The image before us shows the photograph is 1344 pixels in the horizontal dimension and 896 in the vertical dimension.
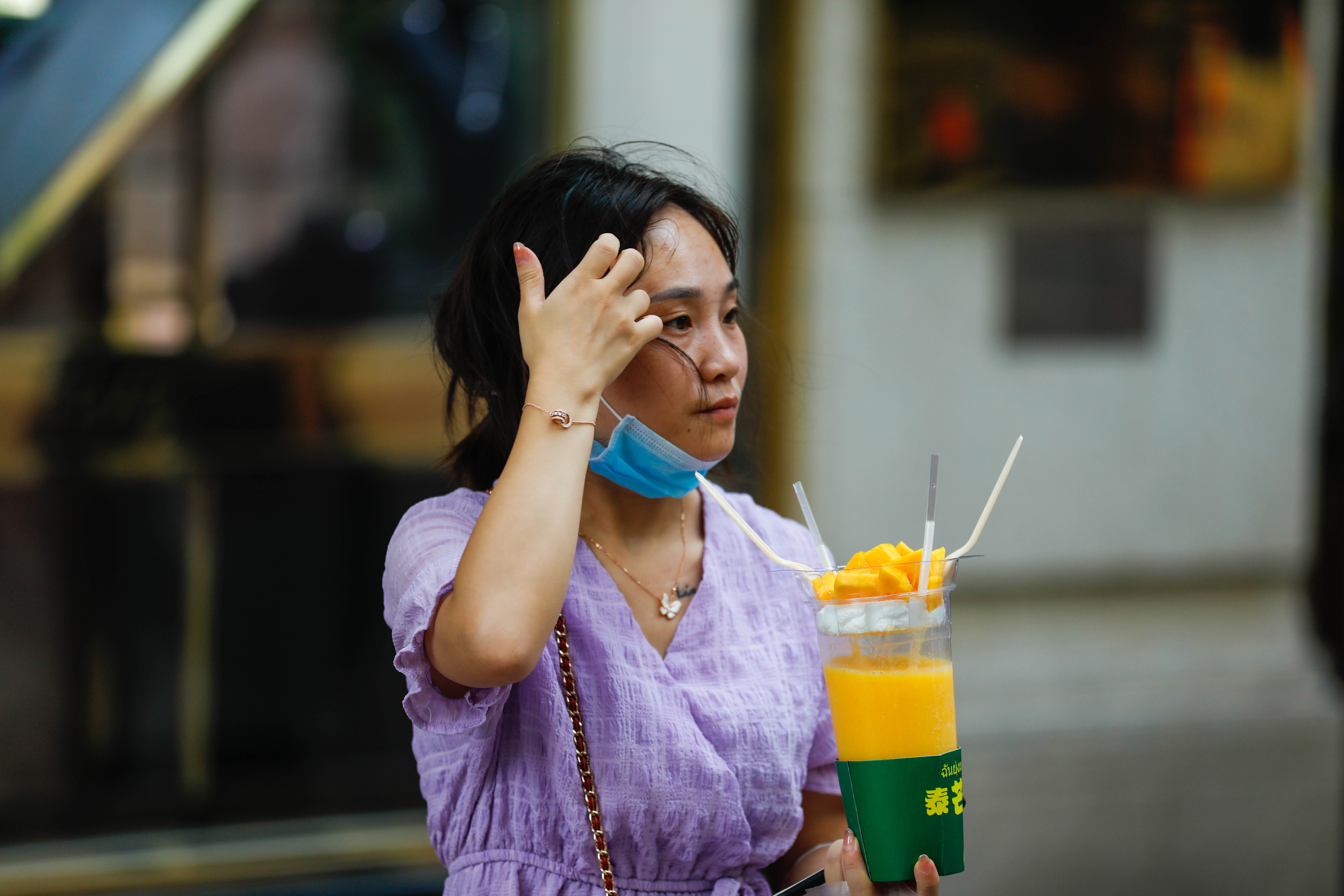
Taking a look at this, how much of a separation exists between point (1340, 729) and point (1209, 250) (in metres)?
1.95

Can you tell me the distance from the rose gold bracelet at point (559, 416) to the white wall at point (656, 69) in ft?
9.51

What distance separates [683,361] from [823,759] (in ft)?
2.39

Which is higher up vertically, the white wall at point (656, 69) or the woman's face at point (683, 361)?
the white wall at point (656, 69)

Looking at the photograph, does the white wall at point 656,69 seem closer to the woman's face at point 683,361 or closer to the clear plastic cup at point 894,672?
the woman's face at point 683,361

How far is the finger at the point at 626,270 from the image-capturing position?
5.22 ft

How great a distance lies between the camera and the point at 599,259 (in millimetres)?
1592

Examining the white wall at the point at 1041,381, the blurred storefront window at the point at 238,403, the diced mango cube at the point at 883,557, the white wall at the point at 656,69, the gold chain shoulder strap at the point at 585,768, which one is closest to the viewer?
the diced mango cube at the point at 883,557

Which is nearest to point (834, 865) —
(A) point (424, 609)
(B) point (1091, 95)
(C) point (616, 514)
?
(C) point (616, 514)

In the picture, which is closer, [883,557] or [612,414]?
[883,557]

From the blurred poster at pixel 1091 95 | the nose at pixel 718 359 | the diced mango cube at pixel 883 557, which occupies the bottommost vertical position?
the diced mango cube at pixel 883 557

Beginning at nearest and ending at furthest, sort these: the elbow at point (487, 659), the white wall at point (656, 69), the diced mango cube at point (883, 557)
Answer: the elbow at point (487, 659)
the diced mango cube at point (883, 557)
the white wall at point (656, 69)

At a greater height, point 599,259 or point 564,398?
point 599,259

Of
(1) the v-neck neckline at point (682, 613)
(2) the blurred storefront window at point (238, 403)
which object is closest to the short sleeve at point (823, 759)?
(1) the v-neck neckline at point (682, 613)

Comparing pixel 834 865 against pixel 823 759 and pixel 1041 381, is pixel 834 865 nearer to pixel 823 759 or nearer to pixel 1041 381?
pixel 823 759
